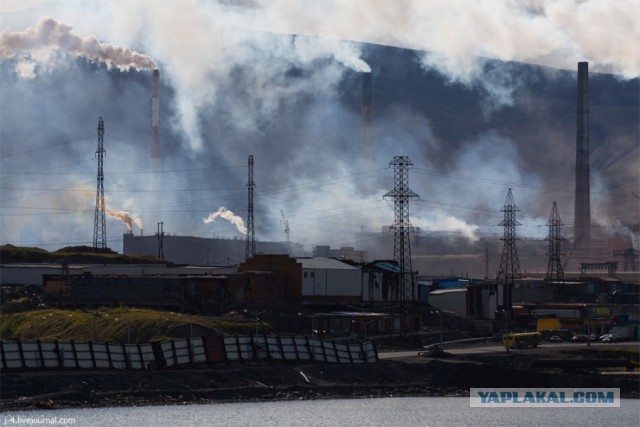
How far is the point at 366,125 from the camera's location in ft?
563

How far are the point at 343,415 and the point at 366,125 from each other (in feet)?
422

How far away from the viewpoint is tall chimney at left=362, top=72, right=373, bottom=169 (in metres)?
171

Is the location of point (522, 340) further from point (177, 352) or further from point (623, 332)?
point (177, 352)

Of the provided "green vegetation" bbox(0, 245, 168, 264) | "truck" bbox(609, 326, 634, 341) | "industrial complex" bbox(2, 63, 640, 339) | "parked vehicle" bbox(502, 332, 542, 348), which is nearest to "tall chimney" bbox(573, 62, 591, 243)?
"industrial complex" bbox(2, 63, 640, 339)

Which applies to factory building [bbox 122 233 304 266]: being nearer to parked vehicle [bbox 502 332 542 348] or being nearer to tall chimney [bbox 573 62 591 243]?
tall chimney [bbox 573 62 591 243]

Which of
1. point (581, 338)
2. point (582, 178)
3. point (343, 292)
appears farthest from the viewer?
point (582, 178)

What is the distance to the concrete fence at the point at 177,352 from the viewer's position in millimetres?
46438

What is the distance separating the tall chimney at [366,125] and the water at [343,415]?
394ft

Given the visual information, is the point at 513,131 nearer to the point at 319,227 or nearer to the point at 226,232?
the point at 319,227

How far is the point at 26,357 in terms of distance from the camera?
4619cm

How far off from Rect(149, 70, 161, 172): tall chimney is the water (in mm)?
99741

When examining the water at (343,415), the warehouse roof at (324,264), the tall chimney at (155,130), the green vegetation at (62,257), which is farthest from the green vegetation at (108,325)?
the tall chimney at (155,130)

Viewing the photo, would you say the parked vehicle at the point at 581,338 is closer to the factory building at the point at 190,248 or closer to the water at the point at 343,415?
the water at the point at 343,415

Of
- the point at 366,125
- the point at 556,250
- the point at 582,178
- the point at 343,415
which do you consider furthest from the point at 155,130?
the point at 343,415
